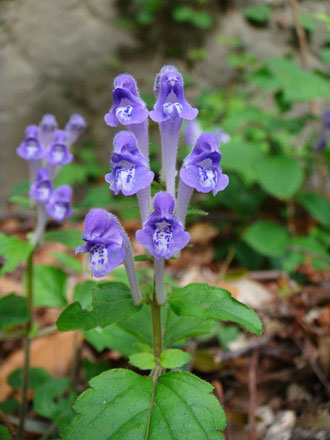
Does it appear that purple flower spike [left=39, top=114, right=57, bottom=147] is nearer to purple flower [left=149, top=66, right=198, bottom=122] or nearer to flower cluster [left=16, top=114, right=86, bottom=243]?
flower cluster [left=16, top=114, right=86, bottom=243]

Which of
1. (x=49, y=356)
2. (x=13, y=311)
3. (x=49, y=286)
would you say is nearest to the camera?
(x=13, y=311)

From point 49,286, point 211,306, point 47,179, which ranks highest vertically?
point 47,179

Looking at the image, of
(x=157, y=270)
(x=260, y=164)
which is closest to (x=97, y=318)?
(x=157, y=270)

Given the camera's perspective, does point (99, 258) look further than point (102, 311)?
No

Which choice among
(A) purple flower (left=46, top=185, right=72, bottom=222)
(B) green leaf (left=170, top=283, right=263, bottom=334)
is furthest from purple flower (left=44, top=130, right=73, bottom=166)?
(B) green leaf (left=170, top=283, right=263, bottom=334)

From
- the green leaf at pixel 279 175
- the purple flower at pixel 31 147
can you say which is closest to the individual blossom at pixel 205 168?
the purple flower at pixel 31 147

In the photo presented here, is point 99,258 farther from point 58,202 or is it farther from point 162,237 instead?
point 58,202

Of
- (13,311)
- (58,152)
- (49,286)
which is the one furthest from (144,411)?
(58,152)

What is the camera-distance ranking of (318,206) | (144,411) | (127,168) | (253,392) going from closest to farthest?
(144,411) < (127,168) < (253,392) < (318,206)

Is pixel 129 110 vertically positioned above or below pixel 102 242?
above
